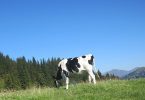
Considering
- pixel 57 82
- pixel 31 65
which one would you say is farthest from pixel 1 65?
pixel 57 82

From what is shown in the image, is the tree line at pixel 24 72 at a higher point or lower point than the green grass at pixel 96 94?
higher

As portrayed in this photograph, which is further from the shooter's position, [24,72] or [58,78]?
[24,72]

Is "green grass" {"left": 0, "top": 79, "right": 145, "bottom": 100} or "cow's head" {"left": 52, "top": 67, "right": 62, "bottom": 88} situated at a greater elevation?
"cow's head" {"left": 52, "top": 67, "right": 62, "bottom": 88}

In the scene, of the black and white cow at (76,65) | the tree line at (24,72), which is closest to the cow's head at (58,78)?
the black and white cow at (76,65)

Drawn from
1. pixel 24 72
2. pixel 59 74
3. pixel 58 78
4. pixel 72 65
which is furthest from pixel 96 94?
pixel 24 72

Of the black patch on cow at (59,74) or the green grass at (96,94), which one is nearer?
the green grass at (96,94)

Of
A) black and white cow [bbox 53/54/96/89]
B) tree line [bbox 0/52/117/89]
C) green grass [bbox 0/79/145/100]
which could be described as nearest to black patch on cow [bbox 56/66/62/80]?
black and white cow [bbox 53/54/96/89]

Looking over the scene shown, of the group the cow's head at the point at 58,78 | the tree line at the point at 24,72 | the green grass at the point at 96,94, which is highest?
the tree line at the point at 24,72

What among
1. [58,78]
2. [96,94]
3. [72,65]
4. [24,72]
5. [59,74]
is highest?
[24,72]

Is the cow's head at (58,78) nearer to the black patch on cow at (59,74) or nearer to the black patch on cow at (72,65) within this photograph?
the black patch on cow at (59,74)

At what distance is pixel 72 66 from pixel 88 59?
1386 mm

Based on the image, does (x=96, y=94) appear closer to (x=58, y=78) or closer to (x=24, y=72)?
(x=58, y=78)

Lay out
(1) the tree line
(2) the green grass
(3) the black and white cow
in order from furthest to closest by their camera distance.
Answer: (1) the tree line, (3) the black and white cow, (2) the green grass

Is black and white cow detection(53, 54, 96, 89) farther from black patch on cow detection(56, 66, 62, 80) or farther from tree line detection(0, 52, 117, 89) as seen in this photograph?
tree line detection(0, 52, 117, 89)
